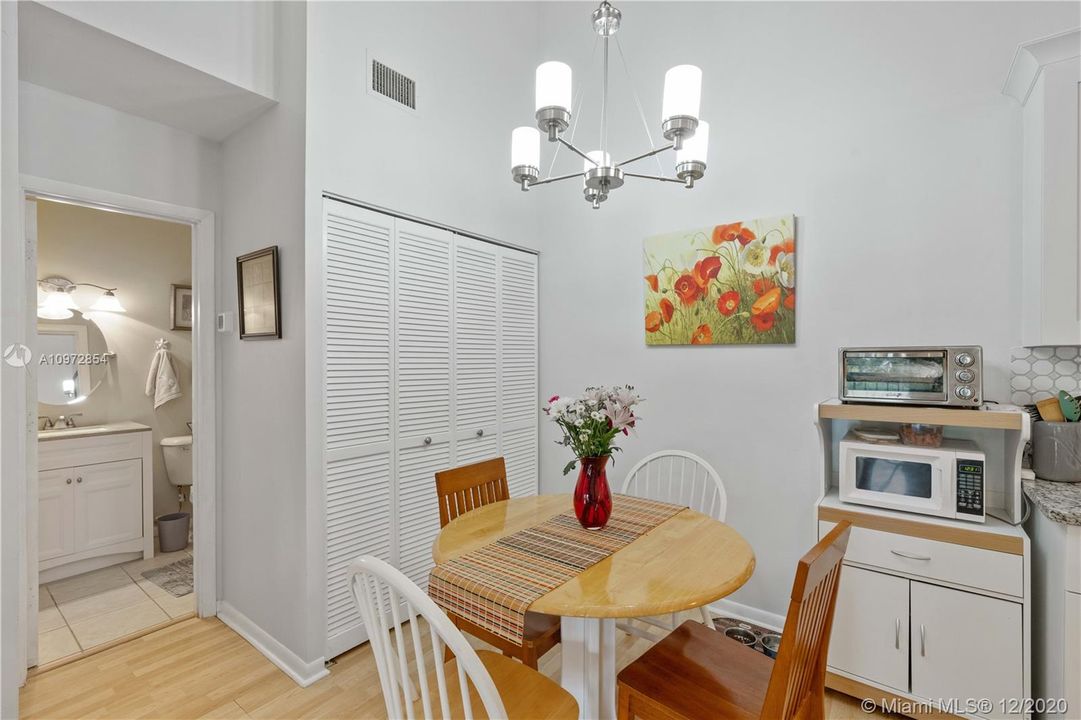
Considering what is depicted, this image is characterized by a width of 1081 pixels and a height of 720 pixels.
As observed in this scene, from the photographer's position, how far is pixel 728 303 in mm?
2684

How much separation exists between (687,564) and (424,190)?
7.18 ft

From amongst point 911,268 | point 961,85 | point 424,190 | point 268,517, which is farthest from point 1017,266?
point 268,517

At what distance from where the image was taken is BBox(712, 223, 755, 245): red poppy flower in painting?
2.61 m

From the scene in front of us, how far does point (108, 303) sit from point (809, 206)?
177 inches

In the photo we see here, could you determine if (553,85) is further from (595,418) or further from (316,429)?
(316,429)

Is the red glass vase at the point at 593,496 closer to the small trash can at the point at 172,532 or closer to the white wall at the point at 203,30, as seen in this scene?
the white wall at the point at 203,30

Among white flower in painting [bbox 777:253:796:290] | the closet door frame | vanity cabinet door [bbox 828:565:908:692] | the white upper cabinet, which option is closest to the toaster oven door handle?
vanity cabinet door [bbox 828:565:908:692]

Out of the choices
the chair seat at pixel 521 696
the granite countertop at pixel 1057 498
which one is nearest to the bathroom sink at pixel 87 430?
the chair seat at pixel 521 696

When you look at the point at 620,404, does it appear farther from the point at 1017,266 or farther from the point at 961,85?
the point at 961,85

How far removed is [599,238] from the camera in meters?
3.20

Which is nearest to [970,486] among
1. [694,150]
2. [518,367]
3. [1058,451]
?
[1058,451]

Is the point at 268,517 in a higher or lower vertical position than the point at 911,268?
lower

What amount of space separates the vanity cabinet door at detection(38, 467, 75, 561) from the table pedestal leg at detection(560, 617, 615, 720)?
10.9 ft

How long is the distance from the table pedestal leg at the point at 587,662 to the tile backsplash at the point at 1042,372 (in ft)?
6.11
